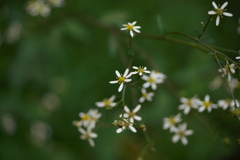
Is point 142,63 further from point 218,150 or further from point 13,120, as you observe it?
point 13,120

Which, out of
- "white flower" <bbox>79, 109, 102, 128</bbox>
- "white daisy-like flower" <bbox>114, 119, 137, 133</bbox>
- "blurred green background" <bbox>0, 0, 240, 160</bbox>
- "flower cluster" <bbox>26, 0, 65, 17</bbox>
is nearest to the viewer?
"white daisy-like flower" <bbox>114, 119, 137, 133</bbox>

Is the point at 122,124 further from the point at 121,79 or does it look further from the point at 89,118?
the point at 89,118

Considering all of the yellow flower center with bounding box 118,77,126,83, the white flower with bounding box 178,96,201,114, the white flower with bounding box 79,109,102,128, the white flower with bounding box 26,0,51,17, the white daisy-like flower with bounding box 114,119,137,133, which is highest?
the white flower with bounding box 26,0,51,17

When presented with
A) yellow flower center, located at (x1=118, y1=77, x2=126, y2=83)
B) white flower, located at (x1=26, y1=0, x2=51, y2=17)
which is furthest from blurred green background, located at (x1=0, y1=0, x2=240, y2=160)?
yellow flower center, located at (x1=118, y1=77, x2=126, y2=83)

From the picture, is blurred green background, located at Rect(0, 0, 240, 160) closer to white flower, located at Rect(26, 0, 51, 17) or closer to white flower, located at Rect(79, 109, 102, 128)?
white flower, located at Rect(26, 0, 51, 17)

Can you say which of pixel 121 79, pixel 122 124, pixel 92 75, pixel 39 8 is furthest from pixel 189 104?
pixel 39 8

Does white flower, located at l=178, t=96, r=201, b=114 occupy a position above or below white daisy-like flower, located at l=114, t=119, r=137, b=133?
above
